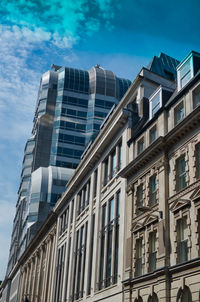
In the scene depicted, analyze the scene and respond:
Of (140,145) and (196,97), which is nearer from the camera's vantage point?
(196,97)

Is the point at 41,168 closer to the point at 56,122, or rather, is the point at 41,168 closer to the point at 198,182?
the point at 56,122

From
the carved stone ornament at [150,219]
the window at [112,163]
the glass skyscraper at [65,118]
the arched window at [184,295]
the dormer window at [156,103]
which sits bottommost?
the arched window at [184,295]

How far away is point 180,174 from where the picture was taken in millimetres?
26438

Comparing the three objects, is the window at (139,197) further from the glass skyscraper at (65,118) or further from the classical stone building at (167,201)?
Answer: the glass skyscraper at (65,118)

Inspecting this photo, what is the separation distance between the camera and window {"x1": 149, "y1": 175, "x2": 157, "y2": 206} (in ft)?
94.6

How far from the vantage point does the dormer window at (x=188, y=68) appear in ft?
95.3

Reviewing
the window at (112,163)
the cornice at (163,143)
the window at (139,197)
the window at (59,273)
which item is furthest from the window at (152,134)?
the window at (59,273)

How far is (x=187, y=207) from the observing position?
2422 centimetres

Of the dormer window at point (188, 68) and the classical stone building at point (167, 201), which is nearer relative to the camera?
the classical stone building at point (167, 201)

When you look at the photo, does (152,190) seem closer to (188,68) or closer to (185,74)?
(185,74)

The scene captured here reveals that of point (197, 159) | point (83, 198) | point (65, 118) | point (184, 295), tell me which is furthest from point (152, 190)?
point (65, 118)

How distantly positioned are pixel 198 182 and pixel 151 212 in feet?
18.0

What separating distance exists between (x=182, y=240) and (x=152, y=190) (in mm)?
5810

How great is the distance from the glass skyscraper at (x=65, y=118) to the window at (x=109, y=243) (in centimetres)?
6629
